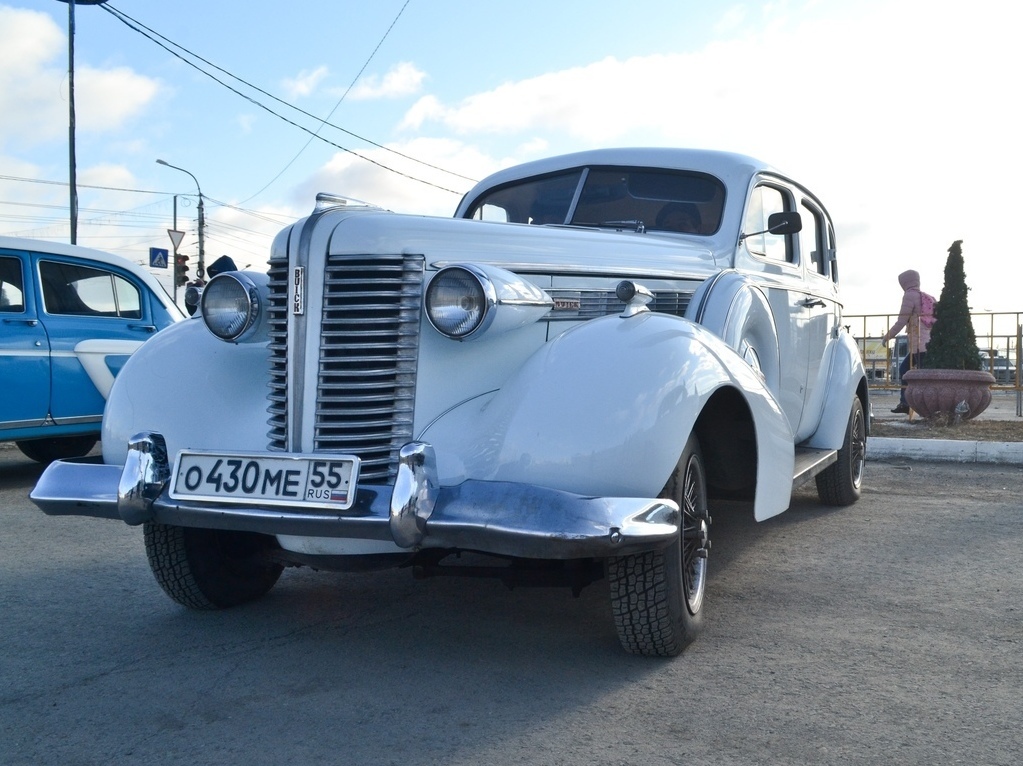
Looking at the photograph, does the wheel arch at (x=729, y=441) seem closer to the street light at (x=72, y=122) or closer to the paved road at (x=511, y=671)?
the paved road at (x=511, y=671)

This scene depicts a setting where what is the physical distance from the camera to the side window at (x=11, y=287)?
Result: 6914mm

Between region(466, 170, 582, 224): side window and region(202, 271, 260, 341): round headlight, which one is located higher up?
region(466, 170, 582, 224): side window

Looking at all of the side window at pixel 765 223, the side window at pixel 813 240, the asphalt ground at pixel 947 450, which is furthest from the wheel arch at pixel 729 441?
the asphalt ground at pixel 947 450

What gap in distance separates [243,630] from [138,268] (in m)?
5.12

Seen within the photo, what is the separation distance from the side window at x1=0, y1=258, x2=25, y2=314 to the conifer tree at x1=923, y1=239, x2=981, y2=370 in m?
8.76

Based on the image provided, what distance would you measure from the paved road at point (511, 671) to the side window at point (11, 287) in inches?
114

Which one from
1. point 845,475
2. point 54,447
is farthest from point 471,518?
point 54,447

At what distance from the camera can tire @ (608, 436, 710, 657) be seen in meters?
2.94

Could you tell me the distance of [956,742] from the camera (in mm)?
2451

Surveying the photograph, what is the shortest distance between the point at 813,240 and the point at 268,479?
417 centimetres

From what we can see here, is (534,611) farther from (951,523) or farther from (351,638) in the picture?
(951,523)

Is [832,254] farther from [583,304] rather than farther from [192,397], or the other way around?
[192,397]

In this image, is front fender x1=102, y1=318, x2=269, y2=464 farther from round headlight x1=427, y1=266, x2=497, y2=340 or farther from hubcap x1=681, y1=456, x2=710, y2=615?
hubcap x1=681, y1=456, x2=710, y2=615

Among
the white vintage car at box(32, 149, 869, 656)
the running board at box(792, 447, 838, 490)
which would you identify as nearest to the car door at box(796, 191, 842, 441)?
the running board at box(792, 447, 838, 490)
